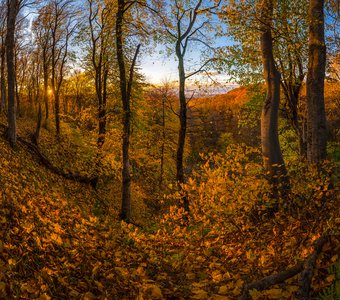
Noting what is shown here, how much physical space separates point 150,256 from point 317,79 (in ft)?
16.7

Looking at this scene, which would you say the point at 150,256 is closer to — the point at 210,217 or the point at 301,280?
the point at 210,217

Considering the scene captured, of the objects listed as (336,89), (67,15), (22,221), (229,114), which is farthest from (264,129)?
(229,114)

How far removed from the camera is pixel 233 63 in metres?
12.0

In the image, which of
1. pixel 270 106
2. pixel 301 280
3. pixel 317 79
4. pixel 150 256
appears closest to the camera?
pixel 301 280

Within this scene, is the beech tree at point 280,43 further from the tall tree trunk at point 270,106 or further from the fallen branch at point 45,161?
the fallen branch at point 45,161

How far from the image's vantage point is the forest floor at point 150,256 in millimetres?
3637

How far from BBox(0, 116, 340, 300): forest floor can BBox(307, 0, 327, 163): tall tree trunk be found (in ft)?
4.10

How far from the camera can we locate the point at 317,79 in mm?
6535

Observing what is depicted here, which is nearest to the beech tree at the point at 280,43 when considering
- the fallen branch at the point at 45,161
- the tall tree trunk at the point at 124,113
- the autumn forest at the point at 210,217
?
the autumn forest at the point at 210,217

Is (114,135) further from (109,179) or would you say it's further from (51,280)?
(51,280)

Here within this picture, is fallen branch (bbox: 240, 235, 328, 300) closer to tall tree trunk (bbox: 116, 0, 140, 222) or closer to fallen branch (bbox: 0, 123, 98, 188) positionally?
tall tree trunk (bbox: 116, 0, 140, 222)

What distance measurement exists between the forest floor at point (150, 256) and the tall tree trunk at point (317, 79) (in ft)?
4.10

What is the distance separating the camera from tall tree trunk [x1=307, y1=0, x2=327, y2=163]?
6.52 metres

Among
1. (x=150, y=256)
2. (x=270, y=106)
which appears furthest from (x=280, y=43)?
(x=150, y=256)
